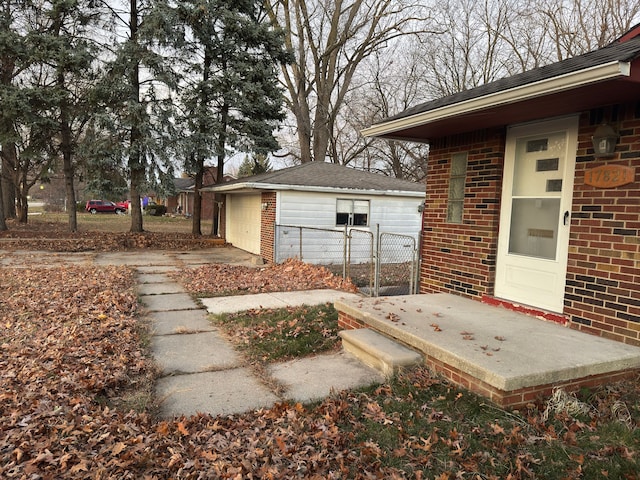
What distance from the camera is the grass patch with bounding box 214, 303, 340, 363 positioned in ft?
15.3

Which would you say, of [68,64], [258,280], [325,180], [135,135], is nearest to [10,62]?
[68,64]

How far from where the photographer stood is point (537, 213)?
187 inches

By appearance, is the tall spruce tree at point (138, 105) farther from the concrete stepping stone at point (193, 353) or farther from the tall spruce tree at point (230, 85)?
the concrete stepping stone at point (193, 353)

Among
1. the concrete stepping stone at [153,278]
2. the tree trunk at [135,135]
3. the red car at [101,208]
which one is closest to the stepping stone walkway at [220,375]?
the concrete stepping stone at [153,278]

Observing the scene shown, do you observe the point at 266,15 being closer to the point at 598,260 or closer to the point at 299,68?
the point at 299,68

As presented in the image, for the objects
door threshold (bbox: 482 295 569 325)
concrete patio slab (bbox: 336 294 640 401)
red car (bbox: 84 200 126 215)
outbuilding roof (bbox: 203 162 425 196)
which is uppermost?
outbuilding roof (bbox: 203 162 425 196)

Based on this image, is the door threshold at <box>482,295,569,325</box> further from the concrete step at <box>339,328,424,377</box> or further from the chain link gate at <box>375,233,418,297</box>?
the chain link gate at <box>375,233,418,297</box>

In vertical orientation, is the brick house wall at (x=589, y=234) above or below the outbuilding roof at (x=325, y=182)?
below

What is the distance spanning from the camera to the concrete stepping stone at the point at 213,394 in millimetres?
3346

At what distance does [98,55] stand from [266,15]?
9366 mm

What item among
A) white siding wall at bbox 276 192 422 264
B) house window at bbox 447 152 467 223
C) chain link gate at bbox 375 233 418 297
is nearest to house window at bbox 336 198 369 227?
white siding wall at bbox 276 192 422 264

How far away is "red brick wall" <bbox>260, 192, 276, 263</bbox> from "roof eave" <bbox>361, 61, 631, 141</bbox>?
7.73 metres

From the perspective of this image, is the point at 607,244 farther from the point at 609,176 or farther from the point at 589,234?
the point at 609,176

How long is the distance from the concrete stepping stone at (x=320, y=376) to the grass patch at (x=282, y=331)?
0.26 metres
